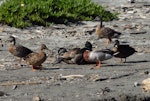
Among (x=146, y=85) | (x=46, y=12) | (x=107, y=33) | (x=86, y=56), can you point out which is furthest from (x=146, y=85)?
(x=46, y=12)

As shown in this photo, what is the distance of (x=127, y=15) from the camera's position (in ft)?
80.4

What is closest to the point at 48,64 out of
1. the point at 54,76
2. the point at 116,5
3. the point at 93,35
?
the point at 54,76

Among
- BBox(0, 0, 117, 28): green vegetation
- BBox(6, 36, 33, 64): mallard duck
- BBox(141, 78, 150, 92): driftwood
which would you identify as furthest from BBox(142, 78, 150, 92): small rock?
BBox(0, 0, 117, 28): green vegetation

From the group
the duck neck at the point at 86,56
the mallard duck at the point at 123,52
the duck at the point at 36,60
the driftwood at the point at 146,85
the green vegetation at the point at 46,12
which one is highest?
the driftwood at the point at 146,85

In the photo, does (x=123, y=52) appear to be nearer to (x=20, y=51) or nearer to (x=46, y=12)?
(x=20, y=51)

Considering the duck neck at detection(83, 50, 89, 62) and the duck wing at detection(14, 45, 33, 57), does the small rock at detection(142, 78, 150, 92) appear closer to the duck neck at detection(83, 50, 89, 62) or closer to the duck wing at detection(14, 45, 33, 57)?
the duck neck at detection(83, 50, 89, 62)

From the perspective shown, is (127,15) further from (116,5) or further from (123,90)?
(123,90)

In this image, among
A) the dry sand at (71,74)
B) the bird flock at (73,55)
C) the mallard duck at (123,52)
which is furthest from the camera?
the mallard duck at (123,52)

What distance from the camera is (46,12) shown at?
2175cm

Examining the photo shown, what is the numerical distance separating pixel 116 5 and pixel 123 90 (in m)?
14.7

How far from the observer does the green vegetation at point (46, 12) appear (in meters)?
20.6

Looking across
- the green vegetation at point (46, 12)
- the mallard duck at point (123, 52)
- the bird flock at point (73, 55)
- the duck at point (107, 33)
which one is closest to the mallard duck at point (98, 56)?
the bird flock at point (73, 55)

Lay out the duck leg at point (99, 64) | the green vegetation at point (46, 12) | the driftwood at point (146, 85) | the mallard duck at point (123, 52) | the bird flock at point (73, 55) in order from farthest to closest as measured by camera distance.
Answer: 1. the green vegetation at point (46, 12)
2. the mallard duck at point (123, 52)
3. the duck leg at point (99, 64)
4. the bird flock at point (73, 55)
5. the driftwood at point (146, 85)

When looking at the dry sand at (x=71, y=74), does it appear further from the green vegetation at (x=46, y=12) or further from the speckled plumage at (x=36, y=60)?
the green vegetation at (x=46, y=12)
